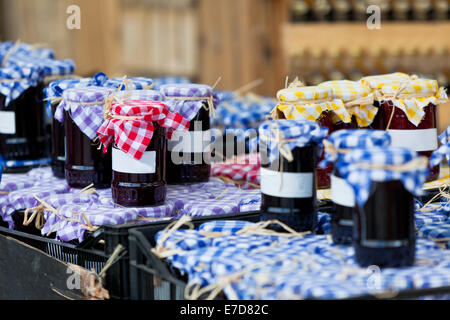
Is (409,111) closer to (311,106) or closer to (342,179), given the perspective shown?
(311,106)

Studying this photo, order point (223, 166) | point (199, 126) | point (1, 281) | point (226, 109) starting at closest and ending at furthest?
point (1, 281), point (199, 126), point (223, 166), point (226, 109)

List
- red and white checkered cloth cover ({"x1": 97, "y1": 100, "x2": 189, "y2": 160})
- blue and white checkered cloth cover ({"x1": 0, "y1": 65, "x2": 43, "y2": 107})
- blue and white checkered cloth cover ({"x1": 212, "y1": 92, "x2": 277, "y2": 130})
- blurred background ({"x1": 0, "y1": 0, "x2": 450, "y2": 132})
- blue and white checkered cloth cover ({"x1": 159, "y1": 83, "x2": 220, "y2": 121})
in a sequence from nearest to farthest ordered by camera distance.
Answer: red and white checkered cloth cover ({"x1": 97, "y1": 100, "x2": 189, "y2": 160})
blue and white checkered cloth cover ({"x1": 159, "y1": 83, "x2": 220, "y2": 121})
blue and white checkered cloth cover ({"x1": 0, "y1": 65, "x2": 43, "y2": 107})
blue and white checkered cloth cover ({"x1": 212, "y1": 92, "x2": 277, "y2": 130})
blurred background ({"x1": 0, "y1": 0, "x2": 450, "y2": 132})

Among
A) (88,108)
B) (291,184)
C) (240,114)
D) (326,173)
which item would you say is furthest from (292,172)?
(240,114)

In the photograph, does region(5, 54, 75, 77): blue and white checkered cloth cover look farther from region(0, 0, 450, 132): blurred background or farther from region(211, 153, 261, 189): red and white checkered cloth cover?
region(0, 0, 450, 132): blurred background

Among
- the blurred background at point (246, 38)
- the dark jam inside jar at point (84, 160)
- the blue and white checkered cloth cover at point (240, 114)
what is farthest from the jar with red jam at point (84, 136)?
the blurred background at point (246, 38)

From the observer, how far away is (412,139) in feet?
6.97

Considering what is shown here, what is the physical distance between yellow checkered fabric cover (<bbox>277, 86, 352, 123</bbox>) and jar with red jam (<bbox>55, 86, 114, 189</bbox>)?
19.7 inches

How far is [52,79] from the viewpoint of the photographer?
8.38 ft

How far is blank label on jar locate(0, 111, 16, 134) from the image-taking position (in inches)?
98.0

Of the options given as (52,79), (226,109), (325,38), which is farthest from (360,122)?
(325,38)

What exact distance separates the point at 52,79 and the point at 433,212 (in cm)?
138

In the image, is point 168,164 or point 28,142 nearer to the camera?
point 168,164

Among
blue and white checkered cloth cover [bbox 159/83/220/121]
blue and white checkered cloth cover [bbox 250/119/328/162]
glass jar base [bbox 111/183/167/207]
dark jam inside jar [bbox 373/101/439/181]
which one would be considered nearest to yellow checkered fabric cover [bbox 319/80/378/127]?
dark jam inside jar [bbox 373/101/439/181]

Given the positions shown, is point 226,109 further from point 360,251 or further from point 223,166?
point 360,251
